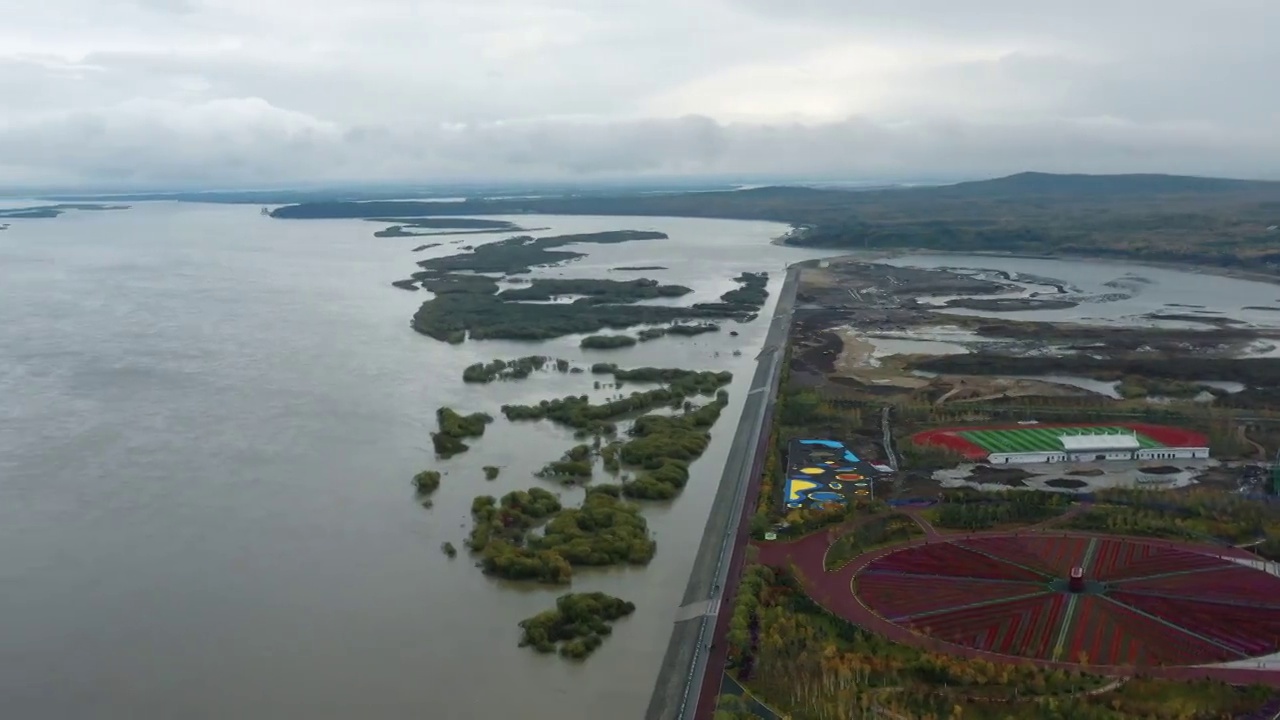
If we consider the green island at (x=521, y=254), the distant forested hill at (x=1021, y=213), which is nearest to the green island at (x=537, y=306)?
the green island at (x=521, y=254)

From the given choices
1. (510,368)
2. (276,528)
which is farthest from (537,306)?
(276,528)

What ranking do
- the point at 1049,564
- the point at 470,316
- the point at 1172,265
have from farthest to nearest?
the point at 1172,265, the point at 470,316, the point at 1049,564

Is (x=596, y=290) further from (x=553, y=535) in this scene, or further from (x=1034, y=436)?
(x=553, y=535)

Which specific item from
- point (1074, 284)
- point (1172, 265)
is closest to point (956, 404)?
point (1074, 284)

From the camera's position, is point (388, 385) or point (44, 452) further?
point (388, 385)

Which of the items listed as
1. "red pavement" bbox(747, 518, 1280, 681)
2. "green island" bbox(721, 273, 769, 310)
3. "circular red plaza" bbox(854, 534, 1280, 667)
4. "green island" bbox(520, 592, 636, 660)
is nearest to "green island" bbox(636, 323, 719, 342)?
"green island" bbox(721, 273, 769, 310)

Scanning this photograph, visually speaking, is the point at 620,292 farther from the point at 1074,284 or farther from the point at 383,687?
the point at 383,687

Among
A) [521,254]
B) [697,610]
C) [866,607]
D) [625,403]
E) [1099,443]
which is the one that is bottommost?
[697,610]
